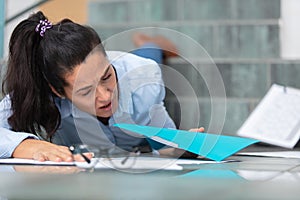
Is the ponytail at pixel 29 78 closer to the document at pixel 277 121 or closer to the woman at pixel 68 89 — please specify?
the woman at pixel 68 89

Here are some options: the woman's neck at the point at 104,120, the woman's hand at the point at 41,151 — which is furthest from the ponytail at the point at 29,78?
the woman's hand at the point at 41,151

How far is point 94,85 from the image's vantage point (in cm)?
118

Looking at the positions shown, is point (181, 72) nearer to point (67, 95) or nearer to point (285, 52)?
point (285, 52)

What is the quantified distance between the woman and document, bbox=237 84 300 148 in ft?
1.03

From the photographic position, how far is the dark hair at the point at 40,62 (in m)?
1.25

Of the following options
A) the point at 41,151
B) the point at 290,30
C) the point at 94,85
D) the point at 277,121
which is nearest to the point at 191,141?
the point at 41,151

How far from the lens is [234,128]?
229cm

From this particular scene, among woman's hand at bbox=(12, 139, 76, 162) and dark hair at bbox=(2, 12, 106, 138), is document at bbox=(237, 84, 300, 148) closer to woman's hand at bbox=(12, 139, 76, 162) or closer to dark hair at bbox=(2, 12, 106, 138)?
dark hair at bbox=(2, 12, 106, 138)

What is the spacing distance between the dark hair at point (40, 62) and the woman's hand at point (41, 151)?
0.83ft

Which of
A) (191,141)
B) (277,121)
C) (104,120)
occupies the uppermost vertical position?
(191,141)

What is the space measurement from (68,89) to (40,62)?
0.29ft

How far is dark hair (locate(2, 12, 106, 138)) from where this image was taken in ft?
4.11

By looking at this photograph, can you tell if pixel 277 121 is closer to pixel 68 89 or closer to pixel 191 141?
pixel 68 89

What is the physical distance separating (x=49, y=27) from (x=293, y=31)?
1.46 m
